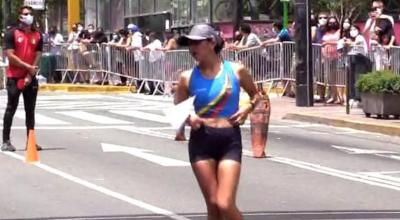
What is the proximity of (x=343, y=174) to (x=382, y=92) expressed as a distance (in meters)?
6.70

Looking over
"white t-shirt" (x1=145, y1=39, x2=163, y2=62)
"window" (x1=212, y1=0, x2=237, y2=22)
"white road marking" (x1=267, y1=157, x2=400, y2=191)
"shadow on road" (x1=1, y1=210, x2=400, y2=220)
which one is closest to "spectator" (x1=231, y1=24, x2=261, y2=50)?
"white t-shirt" (x1=145, y1=39, x2=163, y2=62)

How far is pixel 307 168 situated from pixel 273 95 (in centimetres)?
1308

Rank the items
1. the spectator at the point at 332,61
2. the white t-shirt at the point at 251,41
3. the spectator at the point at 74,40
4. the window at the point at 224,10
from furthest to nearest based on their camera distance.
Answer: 1. the spectator at the point at 74,40
2. the window at the point at 224,10
3. the white t-shirt at the point at 251,41
4. the spectator at the point at 332,61

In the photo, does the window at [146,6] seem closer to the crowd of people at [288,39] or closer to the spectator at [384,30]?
the crowd of people at [288,39]

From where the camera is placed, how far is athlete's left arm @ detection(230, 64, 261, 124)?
7.62 m

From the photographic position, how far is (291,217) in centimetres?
988

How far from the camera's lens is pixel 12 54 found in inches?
573

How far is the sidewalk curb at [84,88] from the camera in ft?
104

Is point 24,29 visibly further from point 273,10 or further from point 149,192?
point 273,10

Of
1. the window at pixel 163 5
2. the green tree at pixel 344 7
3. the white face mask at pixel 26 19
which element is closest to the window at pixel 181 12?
the window at pixel 163 5

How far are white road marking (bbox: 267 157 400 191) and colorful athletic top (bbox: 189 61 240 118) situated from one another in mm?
4790

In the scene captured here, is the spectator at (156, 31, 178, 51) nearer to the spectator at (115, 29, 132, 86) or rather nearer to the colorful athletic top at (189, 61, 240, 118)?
the spectator at (115, 29, 132, 86)

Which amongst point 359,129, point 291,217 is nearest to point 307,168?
point 291,217

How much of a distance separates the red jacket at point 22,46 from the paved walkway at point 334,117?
6.79 metres
